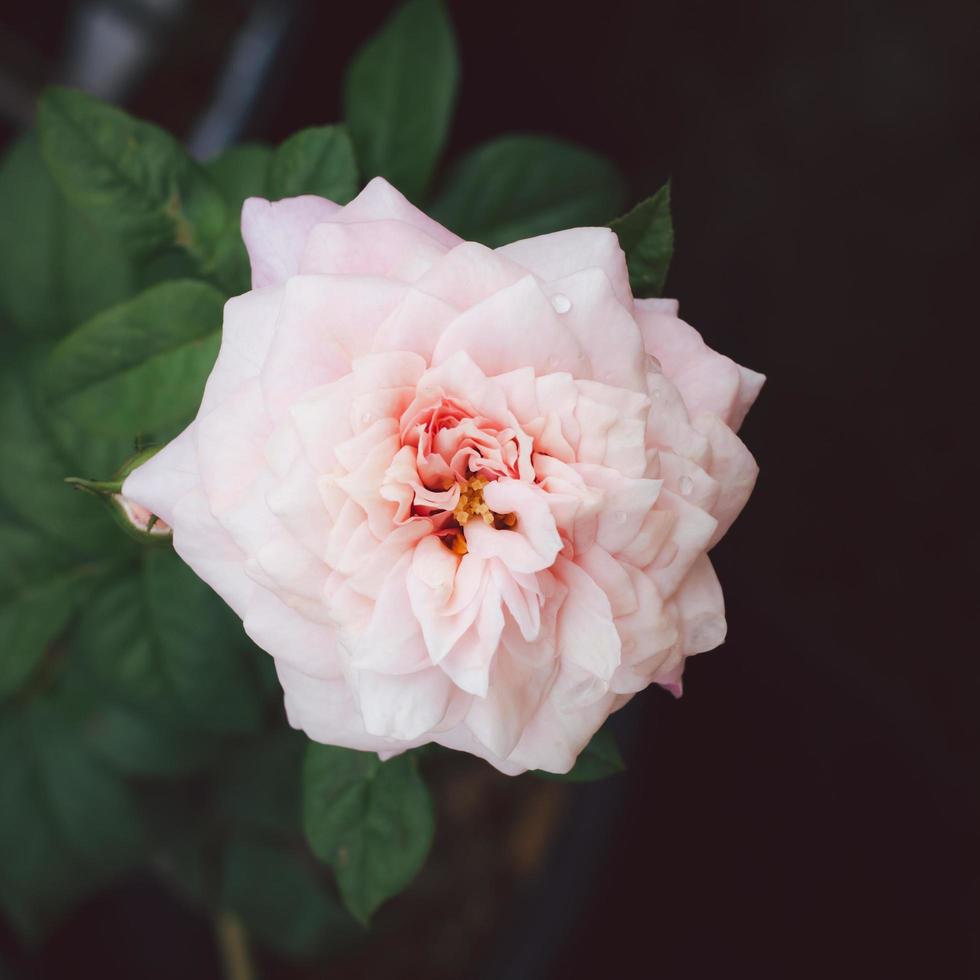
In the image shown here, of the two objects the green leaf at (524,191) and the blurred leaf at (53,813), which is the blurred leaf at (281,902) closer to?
the blurred leaf at (53,813)

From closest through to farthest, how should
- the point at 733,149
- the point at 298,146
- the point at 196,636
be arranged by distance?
1. the point at 298,146
2. the point at 196,636
3. the point at 733,149

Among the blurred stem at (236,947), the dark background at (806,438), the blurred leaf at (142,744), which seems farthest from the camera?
the dark background at (806,438)

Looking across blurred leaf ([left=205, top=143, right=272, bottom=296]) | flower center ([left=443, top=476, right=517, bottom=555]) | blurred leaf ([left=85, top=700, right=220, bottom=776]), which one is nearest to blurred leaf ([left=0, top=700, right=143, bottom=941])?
blurred leaf ([left=85, top=700, right=220, bottom=776])

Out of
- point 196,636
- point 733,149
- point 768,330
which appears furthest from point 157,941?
point 733,149

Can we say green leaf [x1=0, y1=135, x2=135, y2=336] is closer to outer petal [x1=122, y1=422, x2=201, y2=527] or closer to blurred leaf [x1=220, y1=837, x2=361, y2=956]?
outer petal [x1=122, y1=422, x2=201, y2=527]

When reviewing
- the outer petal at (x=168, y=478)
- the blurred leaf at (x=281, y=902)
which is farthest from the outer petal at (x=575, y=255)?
the blurred leaf at (x=281, y=902)

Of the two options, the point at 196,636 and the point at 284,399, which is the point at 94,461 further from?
the point at 284,399

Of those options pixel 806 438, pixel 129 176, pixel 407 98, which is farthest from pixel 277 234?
pixel 806 438
